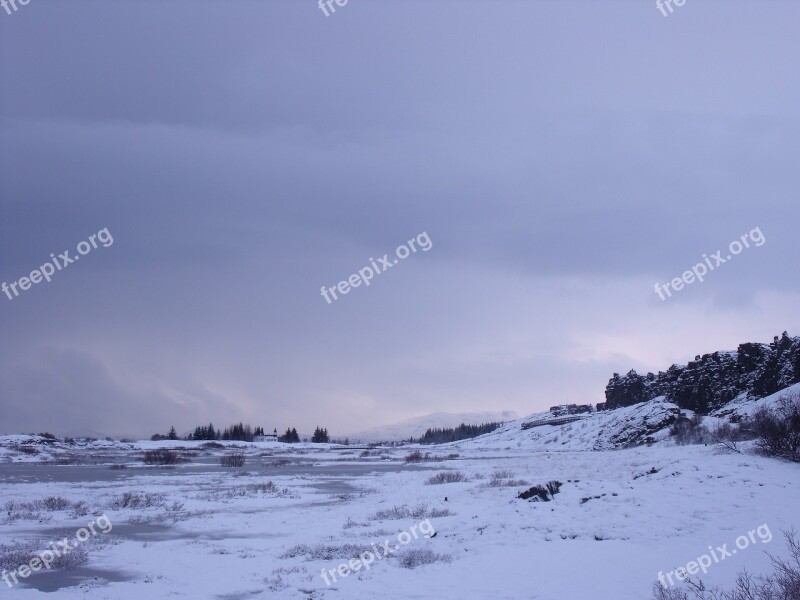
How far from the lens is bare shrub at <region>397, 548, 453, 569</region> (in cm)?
1617

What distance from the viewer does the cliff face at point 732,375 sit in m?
73.8

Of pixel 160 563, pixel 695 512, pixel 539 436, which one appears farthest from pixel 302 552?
pixel 539 436

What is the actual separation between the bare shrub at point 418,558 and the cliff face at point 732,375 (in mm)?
69687

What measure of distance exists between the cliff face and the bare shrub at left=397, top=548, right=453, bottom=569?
229 ft

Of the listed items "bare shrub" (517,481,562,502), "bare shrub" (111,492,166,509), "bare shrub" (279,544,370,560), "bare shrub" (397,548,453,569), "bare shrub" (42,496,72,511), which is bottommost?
"bare shrub" (397,548,453,569)

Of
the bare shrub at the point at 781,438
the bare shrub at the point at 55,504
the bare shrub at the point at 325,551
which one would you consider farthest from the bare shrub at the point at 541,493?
the bare shrub at the point at 55,504

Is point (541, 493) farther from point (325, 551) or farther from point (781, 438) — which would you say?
point (781, 438)

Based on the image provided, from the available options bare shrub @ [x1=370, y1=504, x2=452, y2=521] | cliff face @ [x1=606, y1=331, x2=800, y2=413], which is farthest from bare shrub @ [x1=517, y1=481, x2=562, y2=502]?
cliff face @ [x1=606, y1=331, x2=800, y2=413]

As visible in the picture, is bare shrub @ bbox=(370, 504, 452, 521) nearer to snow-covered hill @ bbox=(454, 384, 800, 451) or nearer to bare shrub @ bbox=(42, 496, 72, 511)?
bare shrub @ bbox=(42, 496, 72, 511)

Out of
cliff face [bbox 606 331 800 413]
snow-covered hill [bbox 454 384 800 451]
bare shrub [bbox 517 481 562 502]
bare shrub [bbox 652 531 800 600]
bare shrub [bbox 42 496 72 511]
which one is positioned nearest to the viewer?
bare shrub [bbox 652 531 800 600]

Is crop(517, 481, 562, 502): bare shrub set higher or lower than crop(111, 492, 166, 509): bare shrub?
lower

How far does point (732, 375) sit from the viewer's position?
90625 mm

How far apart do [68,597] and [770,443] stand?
29.8 meters

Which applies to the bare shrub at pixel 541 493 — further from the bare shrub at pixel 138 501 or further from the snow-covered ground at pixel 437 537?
the bare shrub at pixel 138 501
